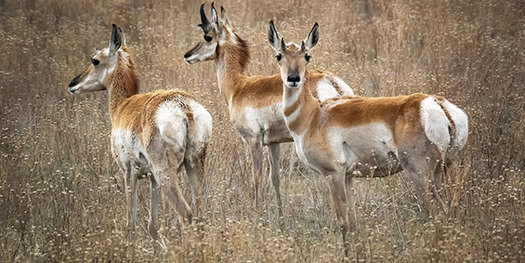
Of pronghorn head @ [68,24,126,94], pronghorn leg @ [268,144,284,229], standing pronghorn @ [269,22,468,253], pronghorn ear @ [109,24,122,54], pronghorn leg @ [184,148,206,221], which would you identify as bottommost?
pronghorn leg @ [268,144,284,229]

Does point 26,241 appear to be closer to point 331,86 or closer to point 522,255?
point 331,86

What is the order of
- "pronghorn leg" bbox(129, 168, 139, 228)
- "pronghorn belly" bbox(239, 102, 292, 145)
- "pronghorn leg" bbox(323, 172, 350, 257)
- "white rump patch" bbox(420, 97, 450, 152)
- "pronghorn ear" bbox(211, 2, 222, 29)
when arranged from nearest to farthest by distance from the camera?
1. "white rump patch" bbox(420, 97, 450, 152)
2. "pronghorn leg" bbox(323, 172, 350, 257)
3. "pronghorn leg" bbox(129, 168, 139, 228)
4. "pronghorn belly" bbox(239, 102, 292, 145)
5. "pronghorn ear" bbox(211, 2, 222, 29)

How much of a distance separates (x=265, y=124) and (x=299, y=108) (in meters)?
1.25

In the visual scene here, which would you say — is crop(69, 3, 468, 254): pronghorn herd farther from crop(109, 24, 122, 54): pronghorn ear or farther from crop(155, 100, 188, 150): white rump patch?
crop(109, 24, 122, 54): pronghorn ear

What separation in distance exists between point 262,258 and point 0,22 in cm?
1080

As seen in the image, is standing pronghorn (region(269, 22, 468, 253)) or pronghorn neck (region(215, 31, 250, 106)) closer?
standing pronghorn (region(269, 22, 468, 253))

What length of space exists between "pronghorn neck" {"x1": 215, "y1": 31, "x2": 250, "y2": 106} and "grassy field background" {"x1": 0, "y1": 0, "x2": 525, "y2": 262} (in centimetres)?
52

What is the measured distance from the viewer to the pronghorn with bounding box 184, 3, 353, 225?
26.6ft

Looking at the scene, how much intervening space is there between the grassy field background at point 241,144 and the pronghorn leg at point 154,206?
0.10 metres

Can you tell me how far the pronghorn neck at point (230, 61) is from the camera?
9.27m

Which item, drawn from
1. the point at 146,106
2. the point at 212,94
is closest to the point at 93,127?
the point at 212,94

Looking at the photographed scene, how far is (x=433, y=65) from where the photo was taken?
11438mm

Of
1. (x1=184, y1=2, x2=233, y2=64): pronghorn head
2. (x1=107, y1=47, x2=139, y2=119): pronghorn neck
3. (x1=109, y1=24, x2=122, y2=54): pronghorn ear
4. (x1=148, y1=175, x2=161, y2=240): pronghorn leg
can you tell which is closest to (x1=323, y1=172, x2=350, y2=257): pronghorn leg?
(x1=148, y1=175, x2=161, y2=240): pronghorn leg

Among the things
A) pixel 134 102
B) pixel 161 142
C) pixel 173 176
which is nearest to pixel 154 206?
pixel 173 176
